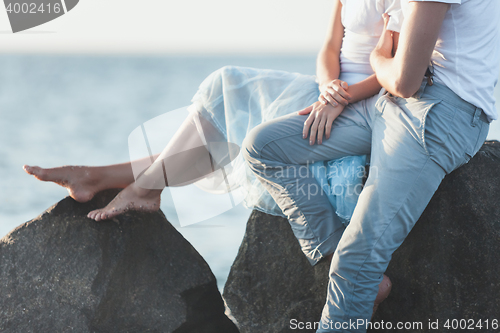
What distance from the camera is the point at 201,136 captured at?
191 cm

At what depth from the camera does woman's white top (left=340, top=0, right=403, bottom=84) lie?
1.67m

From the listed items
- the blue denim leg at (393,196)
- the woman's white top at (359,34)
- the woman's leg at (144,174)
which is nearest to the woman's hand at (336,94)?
the woman's white top at (359,34)

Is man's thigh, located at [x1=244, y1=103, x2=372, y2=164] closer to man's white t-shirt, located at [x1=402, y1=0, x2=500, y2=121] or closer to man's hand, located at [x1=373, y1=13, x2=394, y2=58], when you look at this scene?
man's hand, located at [x1=373, y1=13, x2=394, y2=58]

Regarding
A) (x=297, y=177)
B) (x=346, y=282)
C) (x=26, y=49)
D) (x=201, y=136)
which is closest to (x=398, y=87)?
(x=297, y=177)

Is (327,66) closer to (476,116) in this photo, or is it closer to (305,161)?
(305,161)

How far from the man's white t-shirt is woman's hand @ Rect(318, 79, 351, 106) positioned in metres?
0.30

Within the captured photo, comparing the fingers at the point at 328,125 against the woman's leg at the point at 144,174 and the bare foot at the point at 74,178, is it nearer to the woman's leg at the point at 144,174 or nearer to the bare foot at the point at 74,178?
the woman's leg at the point at 144,174

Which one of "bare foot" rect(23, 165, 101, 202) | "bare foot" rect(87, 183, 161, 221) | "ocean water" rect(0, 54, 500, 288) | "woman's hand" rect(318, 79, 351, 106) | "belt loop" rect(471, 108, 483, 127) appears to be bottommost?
"ocean water" rect(0, 54, 500, 288)

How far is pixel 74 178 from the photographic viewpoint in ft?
6.35

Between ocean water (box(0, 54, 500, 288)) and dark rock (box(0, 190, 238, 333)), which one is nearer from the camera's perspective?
dark rock (box(0, 190, 238, 333))

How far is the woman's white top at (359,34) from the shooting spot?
167 cm

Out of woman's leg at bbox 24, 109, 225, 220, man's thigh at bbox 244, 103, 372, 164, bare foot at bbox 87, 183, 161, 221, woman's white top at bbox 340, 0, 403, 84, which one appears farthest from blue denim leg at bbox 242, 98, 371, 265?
bare foot at bbox 87, 183, 161, 221

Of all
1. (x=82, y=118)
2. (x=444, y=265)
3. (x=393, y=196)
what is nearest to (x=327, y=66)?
(x=393, y=196)

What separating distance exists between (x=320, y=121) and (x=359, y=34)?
420mm
